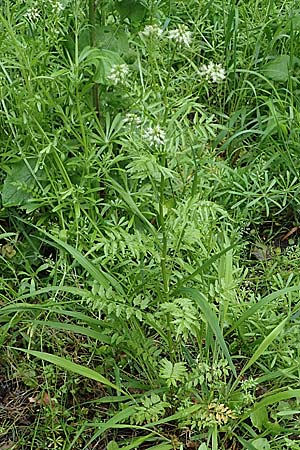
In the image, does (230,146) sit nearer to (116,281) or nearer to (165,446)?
(116,281)

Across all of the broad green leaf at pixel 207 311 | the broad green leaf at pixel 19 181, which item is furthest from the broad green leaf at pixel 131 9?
the broad green leaf at pixel 207 311

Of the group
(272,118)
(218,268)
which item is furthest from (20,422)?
(272,118)

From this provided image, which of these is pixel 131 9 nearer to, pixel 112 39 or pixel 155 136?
pixel 112 39

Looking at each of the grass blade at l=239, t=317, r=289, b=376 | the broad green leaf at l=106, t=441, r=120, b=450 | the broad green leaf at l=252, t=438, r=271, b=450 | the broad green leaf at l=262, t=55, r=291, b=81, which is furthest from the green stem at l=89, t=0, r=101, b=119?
the broad green leaf at l=252, t=438, r=271, b=450

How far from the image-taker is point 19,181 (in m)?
2.53

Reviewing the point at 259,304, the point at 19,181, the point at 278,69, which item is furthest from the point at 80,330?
the point at 278,69

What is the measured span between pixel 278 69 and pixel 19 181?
4.22 ft

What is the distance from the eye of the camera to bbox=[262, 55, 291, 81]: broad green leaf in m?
3.05

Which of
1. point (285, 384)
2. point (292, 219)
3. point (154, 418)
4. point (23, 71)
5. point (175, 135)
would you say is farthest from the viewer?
point (292, 219)

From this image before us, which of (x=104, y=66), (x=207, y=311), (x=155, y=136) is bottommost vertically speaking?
(x=207, y=311)

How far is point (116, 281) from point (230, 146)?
3.44 ft

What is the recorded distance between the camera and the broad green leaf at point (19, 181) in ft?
8.32

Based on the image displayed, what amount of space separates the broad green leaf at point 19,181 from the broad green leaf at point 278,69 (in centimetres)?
116

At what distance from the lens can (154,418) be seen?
205cm
